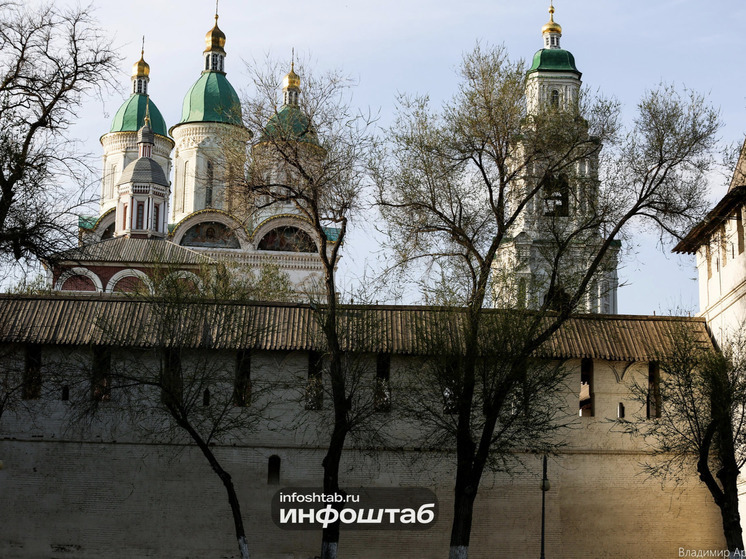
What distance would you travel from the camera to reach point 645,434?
1977 cm

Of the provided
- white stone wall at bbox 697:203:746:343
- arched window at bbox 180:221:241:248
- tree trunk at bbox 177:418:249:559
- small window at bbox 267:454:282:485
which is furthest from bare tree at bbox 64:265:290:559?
arched window at bbox 180:221:241:248

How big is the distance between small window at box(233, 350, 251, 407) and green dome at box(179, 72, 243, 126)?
33.1 meters

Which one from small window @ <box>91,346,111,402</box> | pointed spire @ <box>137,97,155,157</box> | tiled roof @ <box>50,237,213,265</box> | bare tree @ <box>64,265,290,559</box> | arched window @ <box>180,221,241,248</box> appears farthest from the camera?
pointed spire @ <box>137,97,155,157</box>

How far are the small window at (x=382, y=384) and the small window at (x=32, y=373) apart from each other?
5711 millimetres

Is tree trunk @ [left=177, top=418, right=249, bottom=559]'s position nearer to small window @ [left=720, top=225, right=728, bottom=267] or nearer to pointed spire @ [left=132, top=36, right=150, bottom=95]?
small window @ [left=720, top=225, right=728, bottom=267]

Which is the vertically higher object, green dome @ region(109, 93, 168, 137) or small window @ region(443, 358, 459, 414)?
green dome @ region(109, 93, 168, 137)

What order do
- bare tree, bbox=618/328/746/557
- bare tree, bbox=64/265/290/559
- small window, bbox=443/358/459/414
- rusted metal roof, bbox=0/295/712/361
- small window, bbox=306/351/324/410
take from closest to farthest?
1. bare tree, bbox=618/328/746/557
2. small window, bbox=443/358/459/414
3. bare tree, bbox=64/265/290/559
4. rusted metal roof, bbox=0/295/712/361
5. small window, bbox=306/351/324/410

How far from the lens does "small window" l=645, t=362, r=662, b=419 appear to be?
20.1m

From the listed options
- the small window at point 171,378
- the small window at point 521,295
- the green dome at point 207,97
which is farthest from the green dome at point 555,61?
the small window at point 171,378

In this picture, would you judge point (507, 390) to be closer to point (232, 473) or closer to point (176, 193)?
point (232, 473)

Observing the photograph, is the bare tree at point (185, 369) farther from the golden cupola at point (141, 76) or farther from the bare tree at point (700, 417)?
the golden cupola at point (141, 76)

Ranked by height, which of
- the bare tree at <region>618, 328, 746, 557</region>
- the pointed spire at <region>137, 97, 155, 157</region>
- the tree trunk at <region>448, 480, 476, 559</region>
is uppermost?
the pointed spire at <region>137, 97, 155, 157</region>

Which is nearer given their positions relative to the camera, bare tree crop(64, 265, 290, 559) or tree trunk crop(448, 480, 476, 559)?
tree trunk crop(448, 480, 476, 559)

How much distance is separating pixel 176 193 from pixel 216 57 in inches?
256
